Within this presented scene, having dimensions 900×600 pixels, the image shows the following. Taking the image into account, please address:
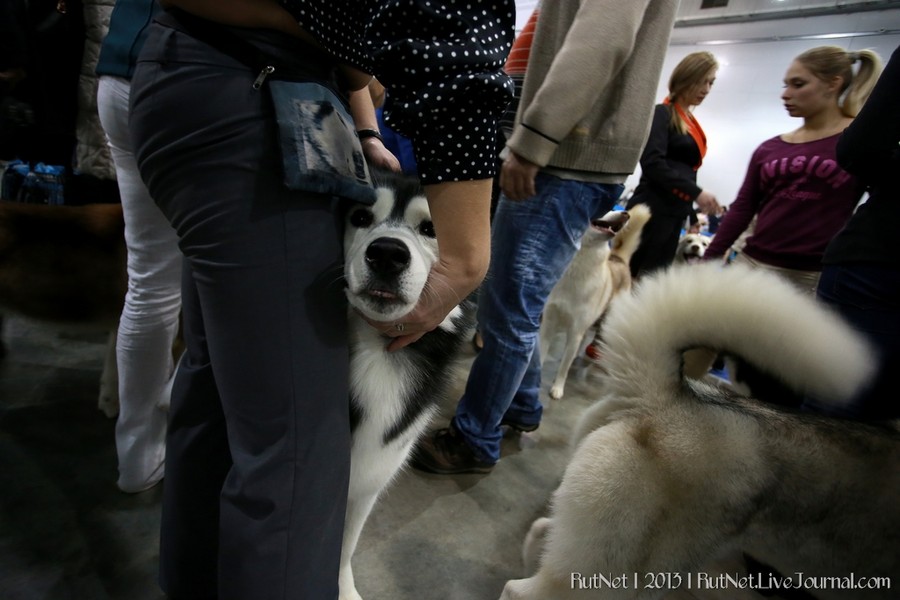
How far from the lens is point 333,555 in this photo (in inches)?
30.0

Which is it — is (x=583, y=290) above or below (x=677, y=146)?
below

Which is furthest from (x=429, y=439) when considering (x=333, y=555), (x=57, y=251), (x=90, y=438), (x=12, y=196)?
(x=12, y=196)

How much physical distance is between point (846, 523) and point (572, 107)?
48.0 inches

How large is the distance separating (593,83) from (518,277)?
626mm

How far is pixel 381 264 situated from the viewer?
0.71m

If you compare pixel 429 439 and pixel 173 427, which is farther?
pixel 429 439

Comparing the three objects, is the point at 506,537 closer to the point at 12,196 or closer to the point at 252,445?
the point at 252,445

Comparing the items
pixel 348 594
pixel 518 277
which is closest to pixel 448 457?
pixel 348 594

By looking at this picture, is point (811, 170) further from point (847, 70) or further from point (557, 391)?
point (557, 391)

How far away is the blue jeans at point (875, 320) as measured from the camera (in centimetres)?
111

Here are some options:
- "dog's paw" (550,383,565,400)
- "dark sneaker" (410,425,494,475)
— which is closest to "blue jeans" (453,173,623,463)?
"dark sneaker" (410,425,494,475)

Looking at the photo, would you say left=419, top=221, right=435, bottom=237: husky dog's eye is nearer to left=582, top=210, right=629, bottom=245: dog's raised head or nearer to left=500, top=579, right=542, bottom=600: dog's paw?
left=500, top=579, right=542, bottom=600: dog's paw

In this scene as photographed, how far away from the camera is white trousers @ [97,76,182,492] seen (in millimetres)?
1079

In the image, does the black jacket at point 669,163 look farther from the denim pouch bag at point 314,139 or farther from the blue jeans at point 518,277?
the denim pouch bag at point 314,139
